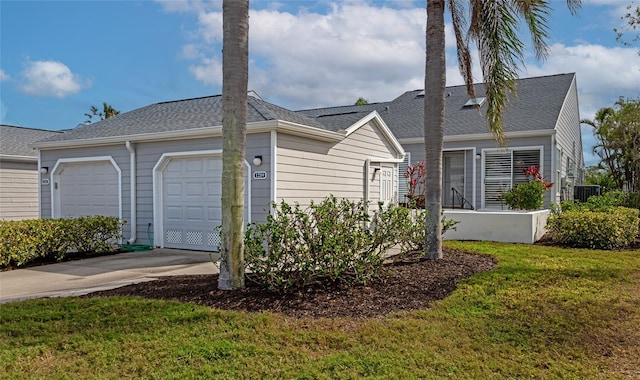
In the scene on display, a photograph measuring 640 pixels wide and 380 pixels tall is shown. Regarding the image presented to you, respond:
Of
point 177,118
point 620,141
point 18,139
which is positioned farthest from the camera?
point 620,141

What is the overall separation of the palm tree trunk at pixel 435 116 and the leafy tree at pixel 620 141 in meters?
12.4

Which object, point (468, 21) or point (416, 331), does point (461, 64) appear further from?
point (416, 331)

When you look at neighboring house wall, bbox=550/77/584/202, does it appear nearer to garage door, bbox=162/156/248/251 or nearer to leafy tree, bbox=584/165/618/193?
leafy tree, bbox=584/165/618/193

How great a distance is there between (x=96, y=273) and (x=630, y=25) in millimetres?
15801

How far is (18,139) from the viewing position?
54.5 ft

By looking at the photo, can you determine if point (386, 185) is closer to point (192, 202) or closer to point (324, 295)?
point (192, 202)

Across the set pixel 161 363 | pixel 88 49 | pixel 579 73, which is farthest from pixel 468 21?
pixel 579 73

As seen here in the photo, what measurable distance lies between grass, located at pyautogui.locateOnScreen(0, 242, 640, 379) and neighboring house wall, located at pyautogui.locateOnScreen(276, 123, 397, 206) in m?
4.63

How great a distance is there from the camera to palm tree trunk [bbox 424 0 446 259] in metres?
8.04

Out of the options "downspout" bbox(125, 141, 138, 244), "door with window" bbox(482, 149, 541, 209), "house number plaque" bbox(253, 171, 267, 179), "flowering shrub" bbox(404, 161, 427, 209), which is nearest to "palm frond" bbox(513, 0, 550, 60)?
"house number plaque" bbox(253, 171, 267, 179)

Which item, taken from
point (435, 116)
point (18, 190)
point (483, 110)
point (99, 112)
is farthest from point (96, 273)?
point (99, 112)

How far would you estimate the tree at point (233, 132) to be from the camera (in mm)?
5484

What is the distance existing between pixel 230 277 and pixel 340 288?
4.67 feet

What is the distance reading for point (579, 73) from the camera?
1944 centimetres
